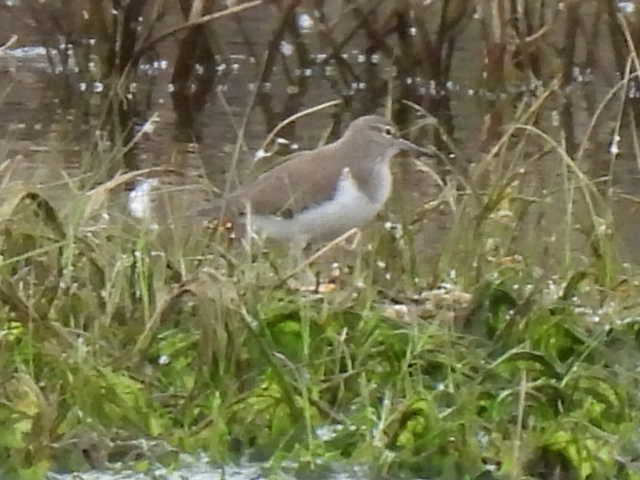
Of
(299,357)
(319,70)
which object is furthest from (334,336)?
(319,70)

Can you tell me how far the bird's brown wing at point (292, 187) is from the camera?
233 inches

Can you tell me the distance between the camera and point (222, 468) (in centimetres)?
395

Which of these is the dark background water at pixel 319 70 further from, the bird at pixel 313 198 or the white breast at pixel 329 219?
the white breast at pixel 329 219

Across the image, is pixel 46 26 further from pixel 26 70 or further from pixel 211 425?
pixel 211 425

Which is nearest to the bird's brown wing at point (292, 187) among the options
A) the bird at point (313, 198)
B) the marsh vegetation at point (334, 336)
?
the bird at point (313, 198)

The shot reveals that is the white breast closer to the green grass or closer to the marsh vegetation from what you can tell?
the marsh vegetation

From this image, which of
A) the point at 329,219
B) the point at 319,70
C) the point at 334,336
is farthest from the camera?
the point at 319,70

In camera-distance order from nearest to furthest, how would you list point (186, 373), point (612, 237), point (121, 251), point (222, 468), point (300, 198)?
1. point (222, 468)
2. point (186, 373)
3. point (121, 251)
4. point (612, 237)
5. point (300, 198)

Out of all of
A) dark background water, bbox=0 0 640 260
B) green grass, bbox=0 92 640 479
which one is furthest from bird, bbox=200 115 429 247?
dark background water, bbox=0 0 640 260

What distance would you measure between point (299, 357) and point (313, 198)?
63.6 inches

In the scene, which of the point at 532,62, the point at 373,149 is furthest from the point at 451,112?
the point at 373,149

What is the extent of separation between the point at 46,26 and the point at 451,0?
83.1 inches

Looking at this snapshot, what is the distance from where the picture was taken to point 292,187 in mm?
5996

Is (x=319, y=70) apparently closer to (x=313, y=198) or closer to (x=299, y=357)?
(x=313, y=198)
